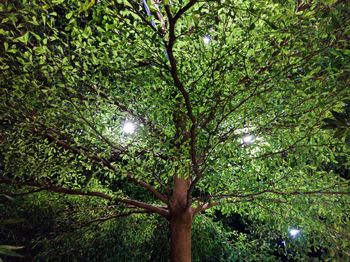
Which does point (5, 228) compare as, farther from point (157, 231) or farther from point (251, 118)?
point (251, 118)

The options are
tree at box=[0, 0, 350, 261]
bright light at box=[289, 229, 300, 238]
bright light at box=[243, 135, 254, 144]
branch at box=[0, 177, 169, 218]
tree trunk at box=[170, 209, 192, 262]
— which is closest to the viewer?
tree at box=[0, 0, 350, 261]

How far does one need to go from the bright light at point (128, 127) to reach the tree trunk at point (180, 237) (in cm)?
106

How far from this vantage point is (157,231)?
13.9 feet

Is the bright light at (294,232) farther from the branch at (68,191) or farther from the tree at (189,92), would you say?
the branch at (68,191)

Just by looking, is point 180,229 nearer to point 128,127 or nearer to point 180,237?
point 180,237

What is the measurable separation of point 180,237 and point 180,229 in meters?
0.08

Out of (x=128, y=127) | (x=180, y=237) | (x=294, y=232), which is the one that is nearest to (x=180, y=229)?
(x=180, y=237)

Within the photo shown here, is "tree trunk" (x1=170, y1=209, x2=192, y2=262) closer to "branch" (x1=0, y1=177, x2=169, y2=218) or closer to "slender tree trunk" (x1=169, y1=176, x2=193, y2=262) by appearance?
"slender tree trunk" (x1=169, y1=176, x2=193, y2=262)

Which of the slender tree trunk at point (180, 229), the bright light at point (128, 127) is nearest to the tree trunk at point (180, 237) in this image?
the slender tree trunk at point (180, 229)

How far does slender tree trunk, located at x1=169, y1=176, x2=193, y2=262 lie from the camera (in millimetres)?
3069

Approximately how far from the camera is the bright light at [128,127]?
2.91 m

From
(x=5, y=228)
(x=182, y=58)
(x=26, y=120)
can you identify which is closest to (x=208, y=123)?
(x=182, y=58)

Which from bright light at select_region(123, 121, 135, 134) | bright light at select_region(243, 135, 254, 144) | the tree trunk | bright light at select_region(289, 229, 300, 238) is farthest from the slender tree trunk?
bright light at select_region(289, 229, 300, 238)

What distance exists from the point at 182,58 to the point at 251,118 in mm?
701
